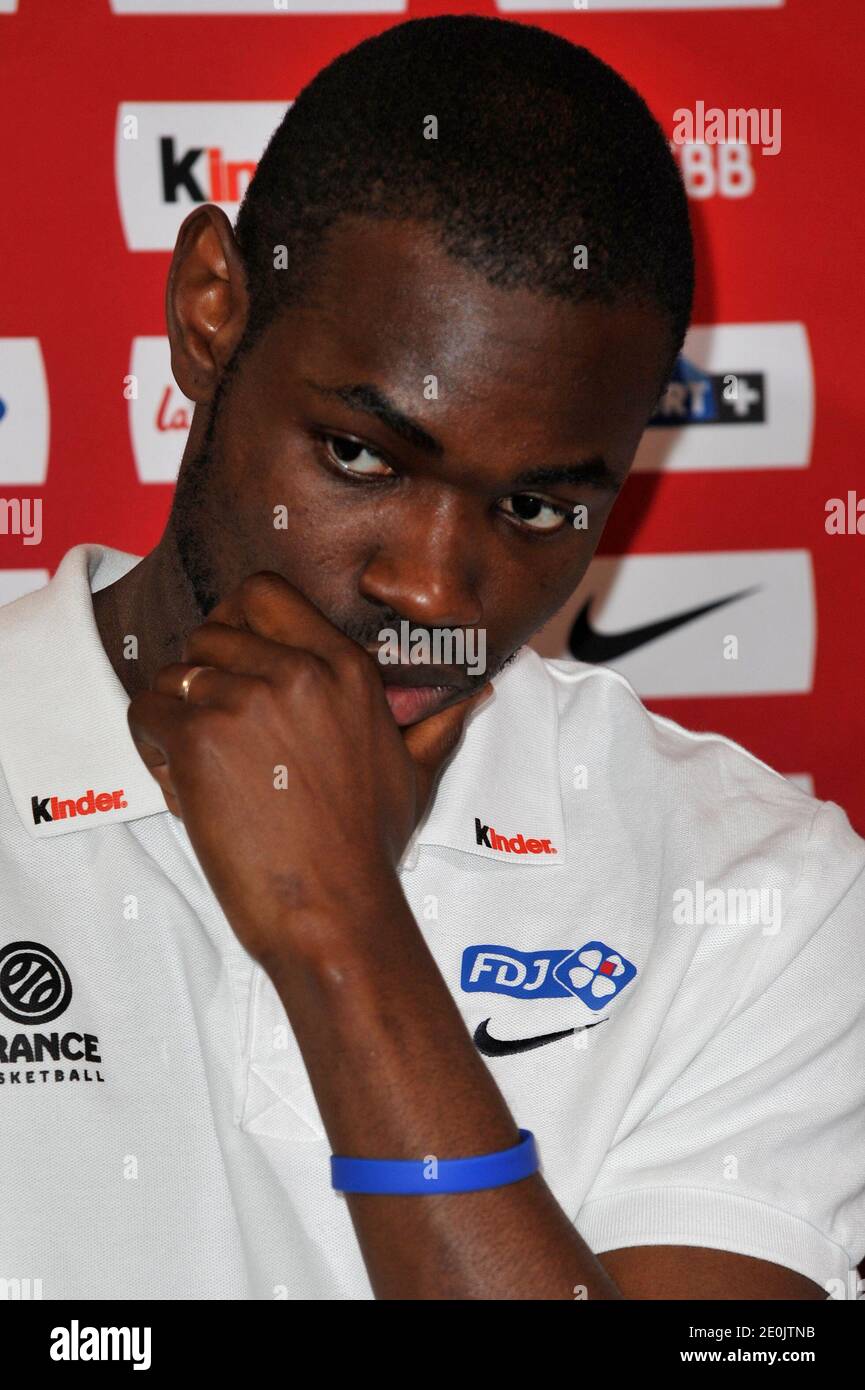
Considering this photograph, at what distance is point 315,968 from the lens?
107 cm

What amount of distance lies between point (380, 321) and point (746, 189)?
1.14m

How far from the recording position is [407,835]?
1181mm

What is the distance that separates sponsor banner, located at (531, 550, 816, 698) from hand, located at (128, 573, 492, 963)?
3.52ft

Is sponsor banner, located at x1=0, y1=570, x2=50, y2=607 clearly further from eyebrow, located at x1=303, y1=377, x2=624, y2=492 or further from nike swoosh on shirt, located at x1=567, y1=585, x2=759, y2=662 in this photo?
eyebrow, located at x1=303, y1=377, x2=624, y2=492

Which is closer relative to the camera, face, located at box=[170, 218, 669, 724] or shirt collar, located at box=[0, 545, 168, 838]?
face, located at box=[170, 218, 669, 724]

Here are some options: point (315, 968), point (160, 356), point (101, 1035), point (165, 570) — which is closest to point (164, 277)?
point (160, 356)

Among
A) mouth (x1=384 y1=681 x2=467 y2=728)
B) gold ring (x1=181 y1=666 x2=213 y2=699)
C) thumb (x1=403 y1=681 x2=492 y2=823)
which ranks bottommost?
thumb (x1=403 y1=681 x2=492 y2=823)

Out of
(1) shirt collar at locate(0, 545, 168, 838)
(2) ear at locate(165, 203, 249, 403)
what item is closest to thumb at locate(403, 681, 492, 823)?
(1) shirt collar at locate(0, 545, 168, 838)

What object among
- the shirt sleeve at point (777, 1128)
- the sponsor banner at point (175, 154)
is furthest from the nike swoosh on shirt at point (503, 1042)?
the sponsor banner at point (175, 154)

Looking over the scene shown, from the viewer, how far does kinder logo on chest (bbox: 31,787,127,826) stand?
1344 mm

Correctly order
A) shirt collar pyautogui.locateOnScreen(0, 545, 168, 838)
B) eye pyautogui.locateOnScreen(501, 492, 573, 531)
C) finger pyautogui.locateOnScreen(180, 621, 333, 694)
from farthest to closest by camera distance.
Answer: shirt collar pyautogui.locateOnScreen(0, 545, 168, 838) → eye pyautogui.locateOnScreen(501, 492, 573, 531) → finger pyautogui.locateOnScreen(180, 621, 333, 694)

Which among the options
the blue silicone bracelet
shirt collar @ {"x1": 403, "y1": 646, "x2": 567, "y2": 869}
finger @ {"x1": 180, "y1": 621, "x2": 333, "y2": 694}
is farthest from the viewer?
shirt collar @ {"x1": 403, "y1": 646, "x2": 567, "y2": 869}

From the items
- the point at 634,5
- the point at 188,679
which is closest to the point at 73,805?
the point at 188,679
